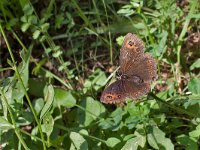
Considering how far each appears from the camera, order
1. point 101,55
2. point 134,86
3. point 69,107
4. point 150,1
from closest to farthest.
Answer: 1. point 134,86
2. point 69,107
3. point 150,1
4. point 101,55

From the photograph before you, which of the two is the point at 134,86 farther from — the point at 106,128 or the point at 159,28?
the point at 159,28

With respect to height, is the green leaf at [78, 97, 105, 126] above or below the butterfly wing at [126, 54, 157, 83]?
below

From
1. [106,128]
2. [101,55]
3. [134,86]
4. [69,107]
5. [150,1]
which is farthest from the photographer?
[101,55]

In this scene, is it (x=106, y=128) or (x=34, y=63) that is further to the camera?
(x=34, y=63)

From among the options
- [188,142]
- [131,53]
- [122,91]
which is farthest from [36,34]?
[188,142]

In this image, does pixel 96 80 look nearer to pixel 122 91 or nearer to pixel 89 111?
pixel 89 111

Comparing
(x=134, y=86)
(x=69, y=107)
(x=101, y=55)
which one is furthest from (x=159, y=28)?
(x=134, y=86)

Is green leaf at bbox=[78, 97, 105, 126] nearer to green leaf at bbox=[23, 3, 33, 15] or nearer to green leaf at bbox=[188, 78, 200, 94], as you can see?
green leaf at bbox=[188, 78, 200, 94]

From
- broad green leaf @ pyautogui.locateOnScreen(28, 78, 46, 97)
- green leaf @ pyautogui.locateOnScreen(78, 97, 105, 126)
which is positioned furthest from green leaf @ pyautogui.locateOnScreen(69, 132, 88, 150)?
broad green leaf @ pyautogui.locateOnScreen(28, 78, 46, 97)
